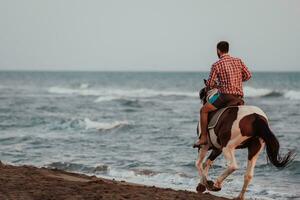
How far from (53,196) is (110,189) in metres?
0.97

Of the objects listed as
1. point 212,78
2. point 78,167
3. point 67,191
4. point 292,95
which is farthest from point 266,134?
point 292,95

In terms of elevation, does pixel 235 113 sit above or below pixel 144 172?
above

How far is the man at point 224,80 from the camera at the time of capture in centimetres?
886

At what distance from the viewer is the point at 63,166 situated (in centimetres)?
1442

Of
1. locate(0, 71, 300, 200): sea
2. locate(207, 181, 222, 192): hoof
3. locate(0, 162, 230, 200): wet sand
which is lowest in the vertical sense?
locate(0, 71, 300, 200): sea

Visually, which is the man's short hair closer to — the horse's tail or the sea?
the horse's tail

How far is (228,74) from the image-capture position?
886 centimetres

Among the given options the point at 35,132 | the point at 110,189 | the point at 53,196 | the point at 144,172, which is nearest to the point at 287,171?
the point at 144,172

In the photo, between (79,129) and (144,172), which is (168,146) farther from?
(79,129)

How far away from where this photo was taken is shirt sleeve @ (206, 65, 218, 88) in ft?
29.3

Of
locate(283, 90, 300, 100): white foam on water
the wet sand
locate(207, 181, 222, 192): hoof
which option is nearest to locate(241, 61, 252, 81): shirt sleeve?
locate(207, 181, 222, 192): hoof

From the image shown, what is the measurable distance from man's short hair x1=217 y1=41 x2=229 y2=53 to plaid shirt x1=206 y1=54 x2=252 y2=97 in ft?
0.27

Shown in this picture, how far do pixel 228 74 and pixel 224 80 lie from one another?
11cm

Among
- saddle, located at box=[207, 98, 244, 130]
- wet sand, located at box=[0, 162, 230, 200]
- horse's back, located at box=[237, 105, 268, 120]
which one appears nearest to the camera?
wet sand, located at box=[0, 162, 230, 200]
